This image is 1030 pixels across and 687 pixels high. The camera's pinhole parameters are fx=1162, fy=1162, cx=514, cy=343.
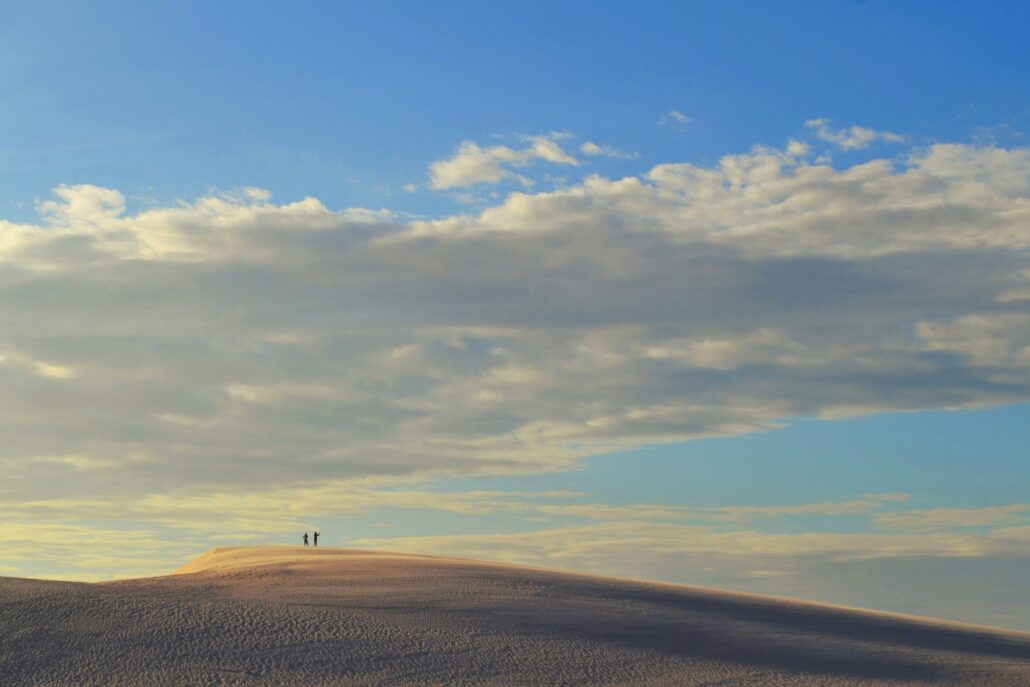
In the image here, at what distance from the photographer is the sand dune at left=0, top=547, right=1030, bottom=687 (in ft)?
117

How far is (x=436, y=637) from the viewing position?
39656mm

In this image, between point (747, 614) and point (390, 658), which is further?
point (747, 614)

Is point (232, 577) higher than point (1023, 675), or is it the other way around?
point (232, 577)

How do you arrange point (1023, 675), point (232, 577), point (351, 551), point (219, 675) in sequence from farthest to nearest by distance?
point (351, 551) → point (232, 577) → point (1023, 675) → point (219, 675)

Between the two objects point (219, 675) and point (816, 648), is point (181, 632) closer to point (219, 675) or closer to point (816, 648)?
point (219, 675)

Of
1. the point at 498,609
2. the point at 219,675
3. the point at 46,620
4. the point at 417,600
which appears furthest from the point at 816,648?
the point at 46,620

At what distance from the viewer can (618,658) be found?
38875mm

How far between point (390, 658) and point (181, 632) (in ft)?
23.2

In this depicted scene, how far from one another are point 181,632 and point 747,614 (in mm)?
24039

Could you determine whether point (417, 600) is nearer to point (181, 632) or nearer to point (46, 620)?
point (181, 632)

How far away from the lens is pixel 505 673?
3631 centimetres

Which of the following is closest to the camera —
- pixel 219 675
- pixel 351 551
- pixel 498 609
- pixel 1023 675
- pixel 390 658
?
pixel 219 675

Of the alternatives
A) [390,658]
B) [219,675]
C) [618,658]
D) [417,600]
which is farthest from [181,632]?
[618,658]

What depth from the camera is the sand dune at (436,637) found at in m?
35.7
